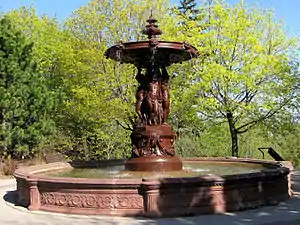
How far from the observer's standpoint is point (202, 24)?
26688 mm

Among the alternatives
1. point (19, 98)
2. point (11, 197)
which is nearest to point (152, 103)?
point (11, 197)

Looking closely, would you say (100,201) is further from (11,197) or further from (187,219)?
(11,197)

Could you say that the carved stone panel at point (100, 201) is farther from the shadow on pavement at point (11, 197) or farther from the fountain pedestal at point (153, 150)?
the fountain pedestal at point (153, 150)

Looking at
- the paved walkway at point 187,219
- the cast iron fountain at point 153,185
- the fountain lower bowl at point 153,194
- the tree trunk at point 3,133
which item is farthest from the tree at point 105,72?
the paved walkway at point 187,219

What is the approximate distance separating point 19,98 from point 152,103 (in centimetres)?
1087

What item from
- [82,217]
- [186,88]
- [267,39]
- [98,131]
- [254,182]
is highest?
[267,39]

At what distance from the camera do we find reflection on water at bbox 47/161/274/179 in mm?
11383

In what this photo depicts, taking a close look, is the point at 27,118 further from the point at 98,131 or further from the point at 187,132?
the point at 187,132

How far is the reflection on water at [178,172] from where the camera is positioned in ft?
37.3

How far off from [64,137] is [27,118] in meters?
6.94

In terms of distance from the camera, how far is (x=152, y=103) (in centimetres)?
1264

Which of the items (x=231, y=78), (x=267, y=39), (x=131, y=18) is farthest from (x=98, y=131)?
(x=267, y=39)

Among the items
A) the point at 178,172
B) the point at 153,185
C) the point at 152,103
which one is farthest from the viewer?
the point at 152,103

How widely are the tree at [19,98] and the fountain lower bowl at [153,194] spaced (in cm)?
1184
